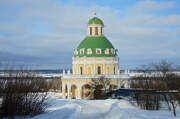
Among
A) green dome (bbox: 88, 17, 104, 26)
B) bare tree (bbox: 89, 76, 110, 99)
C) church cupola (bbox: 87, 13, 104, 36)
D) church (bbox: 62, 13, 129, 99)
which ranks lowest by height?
bare tree (bbox: 89, 76, 110, 99)

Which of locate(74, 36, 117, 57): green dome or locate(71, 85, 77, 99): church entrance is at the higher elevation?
locate(74, 36, 117, 57): green dome

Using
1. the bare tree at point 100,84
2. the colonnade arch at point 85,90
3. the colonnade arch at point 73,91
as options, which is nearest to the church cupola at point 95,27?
the bare tree at point 100,84

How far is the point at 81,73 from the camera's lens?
213 feet

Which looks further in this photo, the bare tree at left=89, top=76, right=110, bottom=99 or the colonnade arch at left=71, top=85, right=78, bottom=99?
the colonnade arch at left=71, top=85, right=78, bottom=99

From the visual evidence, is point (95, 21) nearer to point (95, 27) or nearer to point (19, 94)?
point (95, 27)

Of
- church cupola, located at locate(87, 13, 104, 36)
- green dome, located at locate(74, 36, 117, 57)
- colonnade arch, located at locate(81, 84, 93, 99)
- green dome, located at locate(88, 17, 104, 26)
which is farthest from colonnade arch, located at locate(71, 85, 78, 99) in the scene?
green dome, located at locate(88, 17, 104, 26)

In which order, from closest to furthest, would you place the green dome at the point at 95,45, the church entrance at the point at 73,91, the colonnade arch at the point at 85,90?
the colonnade arch at the point at 85,90 → the green dome at the point at 95,45 → the church entrance at the point at 73,91

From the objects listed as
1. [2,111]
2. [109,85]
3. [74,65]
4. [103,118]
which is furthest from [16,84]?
[74,65]

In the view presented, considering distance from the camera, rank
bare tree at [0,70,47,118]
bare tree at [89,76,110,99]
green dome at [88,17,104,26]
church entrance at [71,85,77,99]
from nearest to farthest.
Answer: bare tree at [0,70,47,118] < bare tree at [89,76,110,99] < church entrance at [71,85,77,99] < green dome at [88,17,104,26]

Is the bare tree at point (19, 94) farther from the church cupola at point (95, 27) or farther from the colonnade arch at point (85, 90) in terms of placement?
the church cupola at point (95, 27)

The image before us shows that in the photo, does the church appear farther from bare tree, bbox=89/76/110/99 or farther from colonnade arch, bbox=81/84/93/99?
bare tree, bbox=89/76/110/99

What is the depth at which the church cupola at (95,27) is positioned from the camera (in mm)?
66312

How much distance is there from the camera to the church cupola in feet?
218

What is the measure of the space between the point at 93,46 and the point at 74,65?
217 inches
